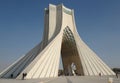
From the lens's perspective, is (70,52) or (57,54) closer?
(57,54)

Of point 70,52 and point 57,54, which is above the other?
point 70,52

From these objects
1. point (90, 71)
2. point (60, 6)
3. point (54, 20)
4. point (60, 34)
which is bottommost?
point (90, 71)

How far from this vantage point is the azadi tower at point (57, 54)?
1075 inches

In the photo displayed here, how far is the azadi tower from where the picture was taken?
89.6 feet

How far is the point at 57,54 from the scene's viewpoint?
31391 mm

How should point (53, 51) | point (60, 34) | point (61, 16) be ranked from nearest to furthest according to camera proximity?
point (53, 51) < point (60, 34) < point (61, 16)

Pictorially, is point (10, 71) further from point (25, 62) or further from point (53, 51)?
point (53, 51)

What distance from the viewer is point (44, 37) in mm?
37188

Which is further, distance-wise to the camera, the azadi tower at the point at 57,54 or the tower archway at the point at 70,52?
the tower archway at the point at 70,52

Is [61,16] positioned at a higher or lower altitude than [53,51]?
higher

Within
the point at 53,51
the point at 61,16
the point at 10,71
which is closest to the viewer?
the point at 10,71

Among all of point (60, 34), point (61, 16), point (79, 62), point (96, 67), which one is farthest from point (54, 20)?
point (96, 67)

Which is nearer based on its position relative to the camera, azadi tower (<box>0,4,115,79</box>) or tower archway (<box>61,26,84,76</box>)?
azadi tower (<box>0,4,115,79</box>)

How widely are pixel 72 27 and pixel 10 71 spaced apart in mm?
14781
